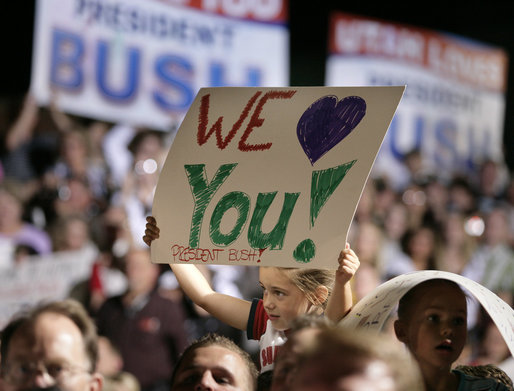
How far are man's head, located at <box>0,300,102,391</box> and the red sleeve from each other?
0.77 metres

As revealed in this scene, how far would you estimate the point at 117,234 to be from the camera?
5.36 meters

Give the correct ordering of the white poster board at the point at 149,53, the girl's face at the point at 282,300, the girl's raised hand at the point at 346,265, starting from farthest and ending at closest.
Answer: the white poster board at the point at 149,53 → the girl's face at the point at 282,300 → the girl's raised hand at the point at 346,265

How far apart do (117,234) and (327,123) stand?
3532 mm

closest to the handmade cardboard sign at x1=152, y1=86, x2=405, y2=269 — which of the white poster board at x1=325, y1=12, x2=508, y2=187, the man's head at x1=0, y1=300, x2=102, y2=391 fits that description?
the man's head at x1=0, y1=300, x2=102, y2=391

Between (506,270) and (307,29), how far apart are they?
289 centimetres

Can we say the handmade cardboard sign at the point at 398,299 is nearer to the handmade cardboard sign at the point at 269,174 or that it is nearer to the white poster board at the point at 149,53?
the handmade cardboard sign at the point at 269,174

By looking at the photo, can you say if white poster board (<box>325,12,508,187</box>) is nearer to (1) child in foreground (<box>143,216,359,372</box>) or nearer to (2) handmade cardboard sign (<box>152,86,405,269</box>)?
(1) child in foreground (<box>143,216,359,372</box>)

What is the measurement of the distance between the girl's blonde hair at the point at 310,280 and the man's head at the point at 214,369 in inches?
19.1

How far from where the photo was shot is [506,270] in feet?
24.5

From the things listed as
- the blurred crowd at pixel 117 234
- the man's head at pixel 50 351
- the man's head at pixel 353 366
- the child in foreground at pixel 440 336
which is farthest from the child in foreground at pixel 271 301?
the blurred crowd at pixel 117 234

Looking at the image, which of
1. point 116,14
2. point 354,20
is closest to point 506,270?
point 354,20

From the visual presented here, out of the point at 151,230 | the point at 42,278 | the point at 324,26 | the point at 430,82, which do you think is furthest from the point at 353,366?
the point at 430,82

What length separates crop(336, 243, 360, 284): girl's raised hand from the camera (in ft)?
6.34

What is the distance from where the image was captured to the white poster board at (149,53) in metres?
5.79
